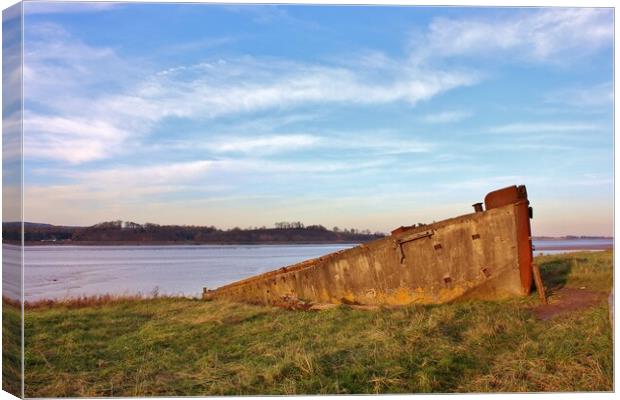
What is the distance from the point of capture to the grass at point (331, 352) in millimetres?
5801

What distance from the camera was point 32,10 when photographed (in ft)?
20.2

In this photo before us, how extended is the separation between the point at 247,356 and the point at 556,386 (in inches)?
143

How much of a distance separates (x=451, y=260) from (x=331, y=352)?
3874 millimetres

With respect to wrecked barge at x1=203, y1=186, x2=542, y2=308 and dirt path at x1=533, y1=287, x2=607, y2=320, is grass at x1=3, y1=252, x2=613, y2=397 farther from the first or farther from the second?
wrecked barge at x1=203, y1=186, x2=542, y2=308

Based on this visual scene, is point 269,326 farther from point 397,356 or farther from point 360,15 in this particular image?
point 360,15

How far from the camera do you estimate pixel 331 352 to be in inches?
270

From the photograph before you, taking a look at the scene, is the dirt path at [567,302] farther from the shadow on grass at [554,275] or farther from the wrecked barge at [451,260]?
the wrecked barge at [451,260]

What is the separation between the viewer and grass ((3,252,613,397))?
228 inches

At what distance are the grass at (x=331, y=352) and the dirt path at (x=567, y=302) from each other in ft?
0.65

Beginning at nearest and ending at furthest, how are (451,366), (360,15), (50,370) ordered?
(451,366)
(50,370)
(360,15)

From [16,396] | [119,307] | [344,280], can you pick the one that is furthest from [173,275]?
[16,396]

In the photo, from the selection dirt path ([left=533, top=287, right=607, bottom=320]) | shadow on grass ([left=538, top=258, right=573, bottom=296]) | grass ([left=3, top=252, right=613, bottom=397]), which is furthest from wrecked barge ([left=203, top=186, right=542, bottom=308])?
shadow on grass ([left=538, top=258, right=573, bottom=296])

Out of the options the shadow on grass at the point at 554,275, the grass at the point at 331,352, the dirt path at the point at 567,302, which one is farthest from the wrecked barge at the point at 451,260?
the shadow on grass at the point at 554,275

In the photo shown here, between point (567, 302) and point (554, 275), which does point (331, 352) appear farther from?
point (554, 275)
